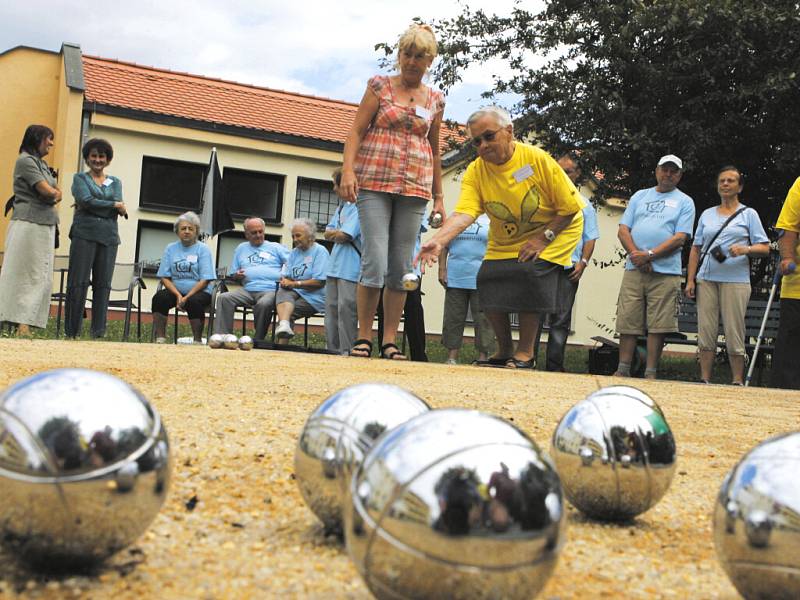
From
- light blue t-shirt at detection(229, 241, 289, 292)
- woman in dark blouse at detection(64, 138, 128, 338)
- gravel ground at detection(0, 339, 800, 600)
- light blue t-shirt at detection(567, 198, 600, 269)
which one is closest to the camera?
gravel ground at detection(0, 339, 800, 600)

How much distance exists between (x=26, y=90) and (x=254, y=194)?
6.74 metres

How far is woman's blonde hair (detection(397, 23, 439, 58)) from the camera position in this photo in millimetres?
6637

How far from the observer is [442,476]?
1.48 meters

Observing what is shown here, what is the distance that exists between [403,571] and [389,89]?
589 cm

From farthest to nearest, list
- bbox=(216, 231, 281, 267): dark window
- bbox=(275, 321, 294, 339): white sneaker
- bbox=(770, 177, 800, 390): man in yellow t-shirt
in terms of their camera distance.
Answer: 1. bbox=(216, 231, 281, 267): dark window
2. bbox=(275, 321, 294, 339): white sneaker
3. bbox=(770, 177, 800, 390): man in yellow t-shirt

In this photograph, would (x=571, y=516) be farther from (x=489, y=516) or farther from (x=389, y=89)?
(x=389, y=89)

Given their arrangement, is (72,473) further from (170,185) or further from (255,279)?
(170,185)

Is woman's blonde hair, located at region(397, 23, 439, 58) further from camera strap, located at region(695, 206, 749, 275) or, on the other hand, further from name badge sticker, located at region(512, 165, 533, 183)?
camera strap, located at region(695, 206, 749, 275)

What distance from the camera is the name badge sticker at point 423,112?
699 cm

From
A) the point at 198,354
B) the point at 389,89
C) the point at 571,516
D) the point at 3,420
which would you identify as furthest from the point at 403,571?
the point at 389,89

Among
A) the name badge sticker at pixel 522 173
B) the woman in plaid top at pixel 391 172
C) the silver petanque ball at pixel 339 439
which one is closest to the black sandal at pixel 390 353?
the woman in plaid top at pixel 391 172

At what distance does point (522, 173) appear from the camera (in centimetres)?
692

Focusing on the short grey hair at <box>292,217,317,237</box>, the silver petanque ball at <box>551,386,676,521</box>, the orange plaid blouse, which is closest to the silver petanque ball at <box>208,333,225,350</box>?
the orange plaid blouse

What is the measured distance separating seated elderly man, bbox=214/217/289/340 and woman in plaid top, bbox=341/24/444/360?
14.4ft
